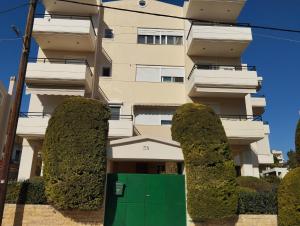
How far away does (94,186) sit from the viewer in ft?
38.0

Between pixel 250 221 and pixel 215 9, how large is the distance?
1792 cm

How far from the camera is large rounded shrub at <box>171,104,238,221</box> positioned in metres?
11.9

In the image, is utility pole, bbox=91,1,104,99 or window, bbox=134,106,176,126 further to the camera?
utility pole, bbox=91,1,104,99

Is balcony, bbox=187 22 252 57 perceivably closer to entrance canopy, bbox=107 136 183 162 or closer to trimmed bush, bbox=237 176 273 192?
trimmed bush, bbox=237 176 273 192

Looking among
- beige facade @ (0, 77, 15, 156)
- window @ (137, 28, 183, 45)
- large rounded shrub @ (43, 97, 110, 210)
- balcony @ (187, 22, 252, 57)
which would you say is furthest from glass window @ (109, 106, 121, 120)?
large rounded shrub @ (43, 97, 110, 210)

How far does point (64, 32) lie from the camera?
73.2ft

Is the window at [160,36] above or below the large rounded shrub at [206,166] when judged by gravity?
above

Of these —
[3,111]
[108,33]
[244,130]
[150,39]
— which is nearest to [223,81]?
[244,130]

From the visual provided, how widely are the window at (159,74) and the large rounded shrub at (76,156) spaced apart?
11.7 meters

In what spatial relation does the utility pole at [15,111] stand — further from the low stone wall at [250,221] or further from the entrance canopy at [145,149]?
the low stone wall at [250,221]

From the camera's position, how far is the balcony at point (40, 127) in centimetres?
1967

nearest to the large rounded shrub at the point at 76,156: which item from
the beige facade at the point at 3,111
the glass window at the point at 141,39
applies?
the beige facade at the point at 3,111

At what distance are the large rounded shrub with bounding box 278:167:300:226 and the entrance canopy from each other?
4518 mm

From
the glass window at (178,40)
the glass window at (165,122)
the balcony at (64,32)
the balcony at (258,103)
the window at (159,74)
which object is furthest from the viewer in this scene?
the balcony at (258,103)
